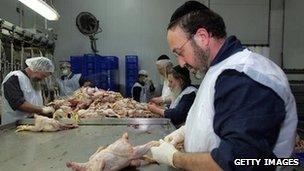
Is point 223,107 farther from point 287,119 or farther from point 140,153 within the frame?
point 140,153

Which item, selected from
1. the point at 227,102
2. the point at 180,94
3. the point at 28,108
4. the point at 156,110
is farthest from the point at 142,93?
the point at 227,102

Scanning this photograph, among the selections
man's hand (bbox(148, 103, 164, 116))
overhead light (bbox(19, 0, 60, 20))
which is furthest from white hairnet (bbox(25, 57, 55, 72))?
man's hand (bbox(148, 103, 164, 116))

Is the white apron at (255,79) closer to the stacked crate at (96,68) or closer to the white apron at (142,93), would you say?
the white apron at (142,93)

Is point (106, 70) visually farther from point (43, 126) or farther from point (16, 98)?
point (43, 126)

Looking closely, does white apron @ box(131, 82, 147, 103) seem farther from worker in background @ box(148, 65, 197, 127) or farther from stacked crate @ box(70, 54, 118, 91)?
worker in background @ box(148, 65, 197, 127)

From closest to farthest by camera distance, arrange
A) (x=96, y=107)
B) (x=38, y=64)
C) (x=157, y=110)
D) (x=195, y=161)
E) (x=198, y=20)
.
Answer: (x=195, y=161) < (x=198, y=20) < (x=157, y=110) < (x=38, y=64) < (x=96, y=107)

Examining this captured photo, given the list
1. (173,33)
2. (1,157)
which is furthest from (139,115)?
(173,33)

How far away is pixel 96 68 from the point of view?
31.9 ft

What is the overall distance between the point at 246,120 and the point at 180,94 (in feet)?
9.60

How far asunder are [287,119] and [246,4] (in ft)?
30.2

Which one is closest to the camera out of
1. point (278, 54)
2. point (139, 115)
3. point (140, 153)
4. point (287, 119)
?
point (287, 119)

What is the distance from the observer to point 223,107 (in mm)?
1572

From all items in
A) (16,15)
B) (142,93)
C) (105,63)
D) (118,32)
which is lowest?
(142,93)

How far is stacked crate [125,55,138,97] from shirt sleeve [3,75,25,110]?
536 centimetres
